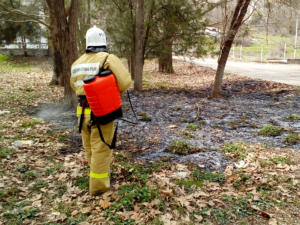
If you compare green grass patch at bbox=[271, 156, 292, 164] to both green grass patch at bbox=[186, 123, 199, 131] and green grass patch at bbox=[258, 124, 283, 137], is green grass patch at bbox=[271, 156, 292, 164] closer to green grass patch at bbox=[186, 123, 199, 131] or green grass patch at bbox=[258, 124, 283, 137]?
green grass patch at bbox=[258, 124, 283, 137]

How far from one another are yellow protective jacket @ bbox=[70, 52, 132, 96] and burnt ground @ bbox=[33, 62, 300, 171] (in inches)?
75.8

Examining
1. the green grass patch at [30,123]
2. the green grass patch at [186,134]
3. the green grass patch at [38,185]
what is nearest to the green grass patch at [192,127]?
the green grass patch at [186,134]

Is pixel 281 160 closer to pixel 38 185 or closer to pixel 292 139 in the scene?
pixel 292 139

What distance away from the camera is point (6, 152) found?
193 inches

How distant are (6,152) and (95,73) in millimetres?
2667

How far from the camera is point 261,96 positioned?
10.8m

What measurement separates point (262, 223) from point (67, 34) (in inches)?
257

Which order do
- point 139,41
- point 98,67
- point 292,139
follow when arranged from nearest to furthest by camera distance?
point 98,67, point 292,139, point 139,41

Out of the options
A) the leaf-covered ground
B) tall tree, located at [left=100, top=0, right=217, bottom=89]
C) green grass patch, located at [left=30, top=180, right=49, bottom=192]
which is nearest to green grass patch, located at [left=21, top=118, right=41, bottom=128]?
the leaf-covered ground

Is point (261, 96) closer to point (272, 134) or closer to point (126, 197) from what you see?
point (272, 134)

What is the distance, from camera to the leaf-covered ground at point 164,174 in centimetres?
333

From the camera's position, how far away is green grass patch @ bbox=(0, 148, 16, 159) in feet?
15.6

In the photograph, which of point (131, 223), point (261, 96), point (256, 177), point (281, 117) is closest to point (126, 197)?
point (131, 223)

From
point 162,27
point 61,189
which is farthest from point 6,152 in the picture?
point 162,27
